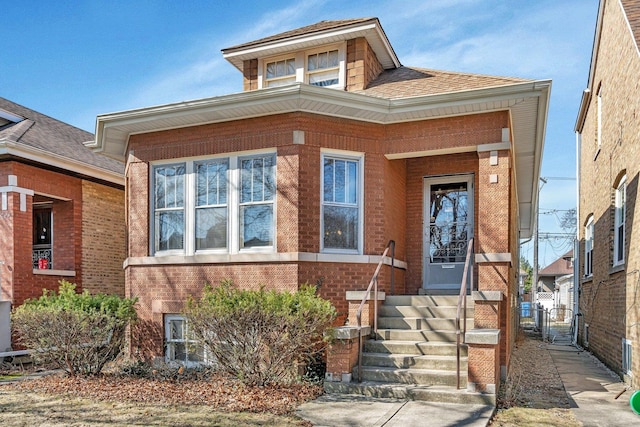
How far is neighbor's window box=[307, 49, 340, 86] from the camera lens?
35.9 ft

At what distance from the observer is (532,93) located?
756 centimetres

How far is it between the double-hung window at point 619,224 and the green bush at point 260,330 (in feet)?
19.3

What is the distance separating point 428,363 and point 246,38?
27.3ft

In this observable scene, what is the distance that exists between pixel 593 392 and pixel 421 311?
270cm

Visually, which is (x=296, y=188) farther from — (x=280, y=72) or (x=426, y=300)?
(x=280, y=72)

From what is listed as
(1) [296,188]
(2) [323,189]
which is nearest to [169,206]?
(1) [296,188]

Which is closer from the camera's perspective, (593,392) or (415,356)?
(415,356)

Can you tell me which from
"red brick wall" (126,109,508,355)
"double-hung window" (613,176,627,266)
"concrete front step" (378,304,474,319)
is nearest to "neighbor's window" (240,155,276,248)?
"red brick wall" (126,109,508,355)

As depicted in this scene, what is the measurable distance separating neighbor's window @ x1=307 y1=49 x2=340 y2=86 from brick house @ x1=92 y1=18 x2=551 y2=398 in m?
1.14

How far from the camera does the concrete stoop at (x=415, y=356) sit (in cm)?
659

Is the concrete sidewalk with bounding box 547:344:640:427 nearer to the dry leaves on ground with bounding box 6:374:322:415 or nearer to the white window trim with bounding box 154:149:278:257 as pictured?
the dry leaves on ground with bounding box 6:374:322:415

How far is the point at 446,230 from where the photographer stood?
10.0 metres

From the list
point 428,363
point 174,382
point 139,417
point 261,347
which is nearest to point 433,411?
point 428,363

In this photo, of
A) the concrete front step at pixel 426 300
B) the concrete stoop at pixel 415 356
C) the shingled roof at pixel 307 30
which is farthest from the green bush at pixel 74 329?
the shingled roof at pixel 307 30
